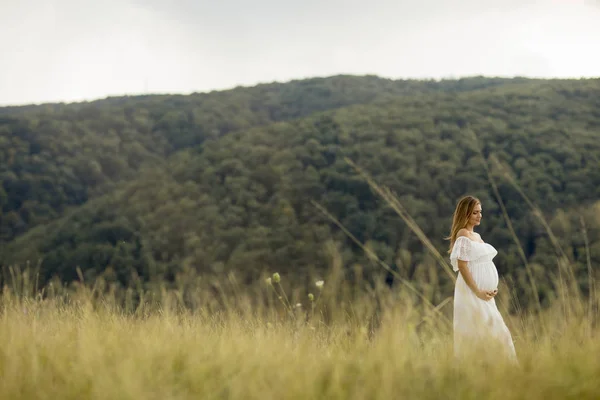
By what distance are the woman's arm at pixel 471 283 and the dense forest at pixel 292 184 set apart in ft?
88.3

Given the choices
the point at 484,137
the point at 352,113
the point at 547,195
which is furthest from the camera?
the point at 352,113

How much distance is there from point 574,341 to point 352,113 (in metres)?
63.2

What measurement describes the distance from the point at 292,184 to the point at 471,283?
46.3 meters

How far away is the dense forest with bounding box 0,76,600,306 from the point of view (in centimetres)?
4066

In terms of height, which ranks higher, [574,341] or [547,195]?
[574,341]

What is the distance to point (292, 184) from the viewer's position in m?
50.3

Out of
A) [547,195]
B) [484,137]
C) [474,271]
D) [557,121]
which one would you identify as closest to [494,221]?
[547,195]

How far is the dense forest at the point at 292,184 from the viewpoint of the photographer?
40.7 metres

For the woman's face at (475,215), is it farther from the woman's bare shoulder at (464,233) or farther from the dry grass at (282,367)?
the dry grass at (282,367)

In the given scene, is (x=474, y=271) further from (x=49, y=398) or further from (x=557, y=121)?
(x=557, y=121)

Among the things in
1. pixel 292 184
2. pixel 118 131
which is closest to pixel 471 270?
pixel 292 184

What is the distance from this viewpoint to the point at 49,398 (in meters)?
2.01

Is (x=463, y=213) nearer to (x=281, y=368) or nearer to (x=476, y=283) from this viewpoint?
(x=476, y=283)

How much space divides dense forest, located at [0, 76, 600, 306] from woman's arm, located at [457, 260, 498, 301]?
88.3 feet
